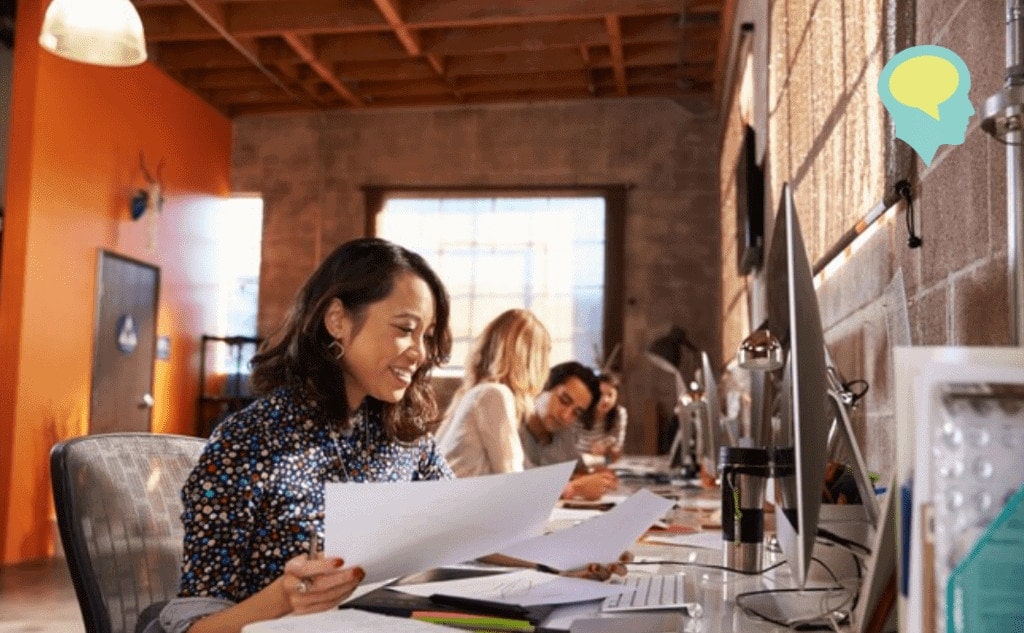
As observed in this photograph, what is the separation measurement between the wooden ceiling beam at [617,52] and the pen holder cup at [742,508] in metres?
5.12

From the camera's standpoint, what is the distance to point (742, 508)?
56.3 inches

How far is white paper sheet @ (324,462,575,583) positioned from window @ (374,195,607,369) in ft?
21.6

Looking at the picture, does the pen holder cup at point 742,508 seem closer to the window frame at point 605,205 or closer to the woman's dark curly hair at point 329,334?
the woman's dark curly hair at point 329,334

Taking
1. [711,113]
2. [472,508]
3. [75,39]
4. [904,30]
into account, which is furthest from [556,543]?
[711,113]

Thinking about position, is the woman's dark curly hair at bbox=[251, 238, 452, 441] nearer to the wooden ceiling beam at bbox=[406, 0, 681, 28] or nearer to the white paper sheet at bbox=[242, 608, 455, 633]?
the white paper sheet at bbox=[242, 608, 455, 633]

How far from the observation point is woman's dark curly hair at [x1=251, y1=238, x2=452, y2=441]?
161cm

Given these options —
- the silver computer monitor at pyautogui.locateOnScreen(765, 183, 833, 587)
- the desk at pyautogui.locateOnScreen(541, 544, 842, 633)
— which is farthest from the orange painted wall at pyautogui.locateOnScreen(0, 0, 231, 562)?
the silver computer monitor at pyautogui.locateOnScreen(765, 183, 833, 587)

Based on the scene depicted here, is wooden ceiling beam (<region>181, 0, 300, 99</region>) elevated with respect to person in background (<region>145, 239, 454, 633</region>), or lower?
elevated

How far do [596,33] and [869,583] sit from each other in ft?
20.1

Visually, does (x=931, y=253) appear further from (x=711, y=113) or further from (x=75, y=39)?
(x=711, y=113)

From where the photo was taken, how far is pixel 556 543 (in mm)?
1287

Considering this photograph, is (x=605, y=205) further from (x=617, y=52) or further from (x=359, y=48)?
(x=359, y=48)

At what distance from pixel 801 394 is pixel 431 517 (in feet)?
1.36

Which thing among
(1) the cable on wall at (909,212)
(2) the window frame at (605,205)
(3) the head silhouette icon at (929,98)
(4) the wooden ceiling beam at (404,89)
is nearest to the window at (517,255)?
(2) the window frame at (605,205)
